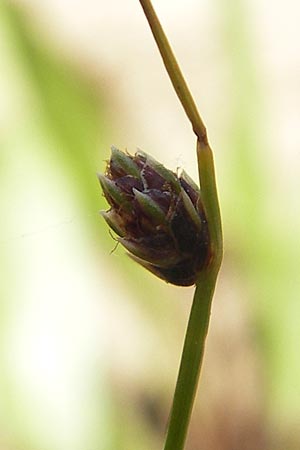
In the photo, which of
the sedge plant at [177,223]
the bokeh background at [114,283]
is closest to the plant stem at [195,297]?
the sedge plant at [177,223]

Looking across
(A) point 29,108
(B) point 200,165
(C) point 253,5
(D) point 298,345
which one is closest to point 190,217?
(B) point 200,165

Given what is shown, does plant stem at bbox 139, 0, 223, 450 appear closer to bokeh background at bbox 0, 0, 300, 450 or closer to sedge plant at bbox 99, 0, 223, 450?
sedge plant at bbox 99, 0, 223, 450

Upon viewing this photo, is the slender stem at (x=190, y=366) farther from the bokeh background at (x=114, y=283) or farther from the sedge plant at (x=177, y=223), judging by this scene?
the bokeh background at (x=114, y=283)

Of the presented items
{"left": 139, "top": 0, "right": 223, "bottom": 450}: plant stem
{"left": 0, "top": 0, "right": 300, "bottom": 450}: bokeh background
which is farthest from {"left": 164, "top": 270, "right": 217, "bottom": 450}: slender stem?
{"left": 0, "top": 0, "right": 300, "bottom": 450}: bokeh background

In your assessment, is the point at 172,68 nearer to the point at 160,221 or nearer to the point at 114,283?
the point at 160,221

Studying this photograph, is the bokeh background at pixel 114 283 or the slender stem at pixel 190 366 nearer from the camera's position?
the slender stem at pixel 190 366

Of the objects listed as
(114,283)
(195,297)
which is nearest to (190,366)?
(195,297)
